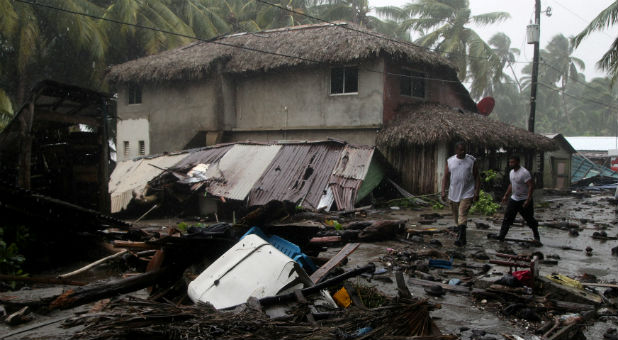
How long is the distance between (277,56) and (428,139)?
646 centimetres

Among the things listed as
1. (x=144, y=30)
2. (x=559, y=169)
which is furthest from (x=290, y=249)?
(x=559, y=169)

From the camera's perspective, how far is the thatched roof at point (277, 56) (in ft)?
52.7

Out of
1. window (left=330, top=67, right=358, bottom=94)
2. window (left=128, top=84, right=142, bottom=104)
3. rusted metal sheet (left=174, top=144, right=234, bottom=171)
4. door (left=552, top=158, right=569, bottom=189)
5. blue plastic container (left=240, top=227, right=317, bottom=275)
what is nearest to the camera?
blue plastic container (left=240, top=227, right=317, bottom=275)

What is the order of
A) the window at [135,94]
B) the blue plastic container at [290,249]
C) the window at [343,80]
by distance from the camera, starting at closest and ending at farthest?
the blue plastic container at [290,249] < the window at [343,80] < the window at [135,94]

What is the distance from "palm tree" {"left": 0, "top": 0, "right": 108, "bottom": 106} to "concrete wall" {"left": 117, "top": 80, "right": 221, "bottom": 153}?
3.52 metres

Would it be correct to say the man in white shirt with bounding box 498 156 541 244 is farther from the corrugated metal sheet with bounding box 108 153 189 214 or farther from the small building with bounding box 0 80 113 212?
the corrugated metal sheet with bounding box 108 153 189 214

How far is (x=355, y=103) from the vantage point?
55.3 ft

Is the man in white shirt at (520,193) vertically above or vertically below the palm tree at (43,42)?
below

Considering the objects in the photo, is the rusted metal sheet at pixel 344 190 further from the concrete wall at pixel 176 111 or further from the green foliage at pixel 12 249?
the green foliage at pixel 12 249

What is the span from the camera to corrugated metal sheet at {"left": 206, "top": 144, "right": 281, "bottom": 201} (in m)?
13.0

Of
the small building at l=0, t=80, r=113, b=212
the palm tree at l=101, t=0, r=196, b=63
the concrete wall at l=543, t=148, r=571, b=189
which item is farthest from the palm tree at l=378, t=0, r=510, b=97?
the small building at l=0, t=80, r=113, b=212

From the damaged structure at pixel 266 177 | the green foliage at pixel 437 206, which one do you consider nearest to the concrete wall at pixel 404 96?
the damaged structure at pixel 266 177

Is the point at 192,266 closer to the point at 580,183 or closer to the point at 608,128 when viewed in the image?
the point at 580,183

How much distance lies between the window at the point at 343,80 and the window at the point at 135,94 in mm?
9760
